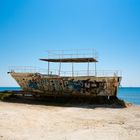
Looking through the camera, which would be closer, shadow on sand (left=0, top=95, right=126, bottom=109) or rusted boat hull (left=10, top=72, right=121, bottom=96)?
shadow on sand (left=0, top=95, right=126, bottom=109)

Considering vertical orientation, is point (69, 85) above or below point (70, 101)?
above

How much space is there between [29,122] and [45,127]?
1.45 meters

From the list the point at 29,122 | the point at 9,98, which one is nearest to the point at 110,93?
the point at 9,98

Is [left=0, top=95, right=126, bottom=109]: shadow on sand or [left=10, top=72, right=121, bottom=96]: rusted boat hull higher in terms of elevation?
[left=10, top=72, right=121, bottom=96]: rusted boat hull

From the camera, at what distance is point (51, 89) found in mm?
29234

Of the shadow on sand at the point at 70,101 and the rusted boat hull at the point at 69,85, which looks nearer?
the shadow on sand at the point at 70,101

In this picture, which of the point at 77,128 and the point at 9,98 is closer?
the point at 77,128

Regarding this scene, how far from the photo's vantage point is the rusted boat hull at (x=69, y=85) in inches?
1076

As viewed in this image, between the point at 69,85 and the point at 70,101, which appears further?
the point at 70,101

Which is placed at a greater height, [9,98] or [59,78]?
[59,78]

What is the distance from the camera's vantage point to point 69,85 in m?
28.2

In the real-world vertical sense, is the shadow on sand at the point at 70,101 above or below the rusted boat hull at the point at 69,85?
below

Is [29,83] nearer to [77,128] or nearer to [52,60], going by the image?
[52,60]

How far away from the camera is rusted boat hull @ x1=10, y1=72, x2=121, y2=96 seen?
27.3m
